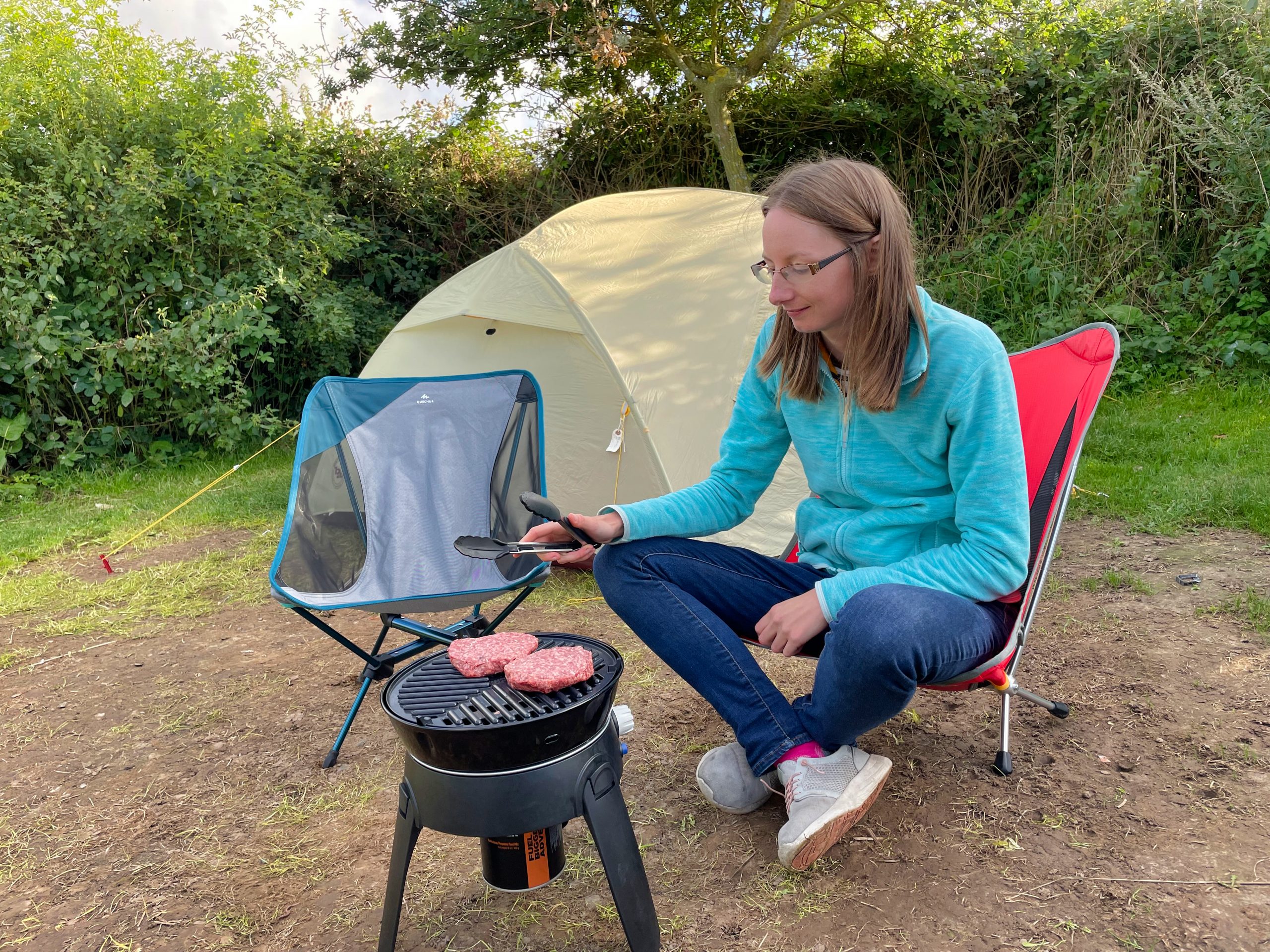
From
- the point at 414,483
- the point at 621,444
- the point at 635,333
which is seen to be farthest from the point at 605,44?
the point at 414,483

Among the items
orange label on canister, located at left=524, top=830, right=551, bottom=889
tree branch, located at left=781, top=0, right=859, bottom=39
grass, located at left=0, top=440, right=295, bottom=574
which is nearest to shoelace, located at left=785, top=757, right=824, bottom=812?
orange label on canister, located at left=524, top=830, right=551, bottom=889

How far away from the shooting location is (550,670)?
139 centimetres

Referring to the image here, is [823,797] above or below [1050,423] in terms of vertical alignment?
below

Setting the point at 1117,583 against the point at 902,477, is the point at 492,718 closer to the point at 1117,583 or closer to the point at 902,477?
the point at 902,477

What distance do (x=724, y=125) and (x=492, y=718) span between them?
19.2 ft

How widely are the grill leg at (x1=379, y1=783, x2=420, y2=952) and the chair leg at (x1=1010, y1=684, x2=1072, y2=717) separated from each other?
1397mm

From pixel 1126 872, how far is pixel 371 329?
5.80 metres

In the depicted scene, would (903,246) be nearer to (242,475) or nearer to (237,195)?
(242,475)

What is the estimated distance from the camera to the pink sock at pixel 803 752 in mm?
1618

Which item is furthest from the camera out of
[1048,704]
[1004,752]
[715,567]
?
[1048,704]

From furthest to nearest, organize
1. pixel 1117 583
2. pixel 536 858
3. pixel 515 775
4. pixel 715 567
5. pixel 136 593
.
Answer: pixel 136 593 < pixel 1117 583 < pixel 715 567 < pixel 536 858 < pixel 515 775

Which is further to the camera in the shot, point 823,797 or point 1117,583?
point 1117,583

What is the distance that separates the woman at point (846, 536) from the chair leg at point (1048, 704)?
479 mm

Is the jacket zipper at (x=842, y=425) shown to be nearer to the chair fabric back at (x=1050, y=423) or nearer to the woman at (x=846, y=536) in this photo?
the woman at (x=846, y=536)
